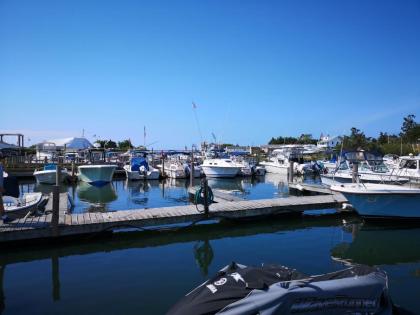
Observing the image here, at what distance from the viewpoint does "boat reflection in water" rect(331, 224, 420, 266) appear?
10.8 meters

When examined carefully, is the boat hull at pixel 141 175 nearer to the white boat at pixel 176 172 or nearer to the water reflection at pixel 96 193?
the white boat at pixel 176 172

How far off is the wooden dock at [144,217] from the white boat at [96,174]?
596 inches

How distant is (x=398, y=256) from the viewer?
11086 millimetres

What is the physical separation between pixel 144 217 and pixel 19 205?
420 cm

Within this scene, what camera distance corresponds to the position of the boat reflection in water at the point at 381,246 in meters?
10.8

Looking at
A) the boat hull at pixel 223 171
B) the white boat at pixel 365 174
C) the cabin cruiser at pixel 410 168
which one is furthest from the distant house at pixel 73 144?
the cabin cruiser at pixel 410 168

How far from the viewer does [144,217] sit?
42.1ft

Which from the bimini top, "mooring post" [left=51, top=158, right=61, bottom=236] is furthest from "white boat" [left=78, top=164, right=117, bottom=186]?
the bimini top

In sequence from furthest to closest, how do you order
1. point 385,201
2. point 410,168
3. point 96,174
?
point 96,174 → point 410,168 → point 385,201

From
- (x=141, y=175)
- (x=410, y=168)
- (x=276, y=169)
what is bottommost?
(x=141, y=175)

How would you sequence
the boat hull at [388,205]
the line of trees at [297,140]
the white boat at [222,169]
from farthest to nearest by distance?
the line of trees at [297,140] < the white boat at [222,169] < the boat hull at [388,205]

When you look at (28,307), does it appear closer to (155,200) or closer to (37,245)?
(37,245)

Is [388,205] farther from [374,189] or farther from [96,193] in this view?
[96,193]

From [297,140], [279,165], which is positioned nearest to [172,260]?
[279,165]
